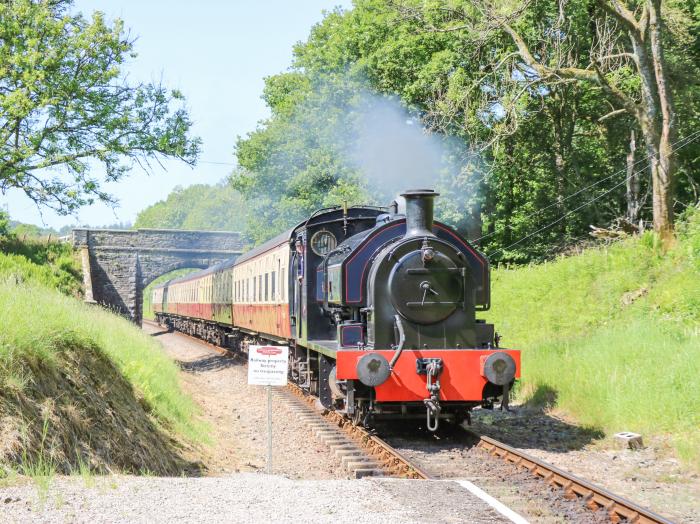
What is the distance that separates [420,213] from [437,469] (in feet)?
10.8

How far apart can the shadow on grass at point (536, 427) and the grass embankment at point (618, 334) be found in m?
0.12

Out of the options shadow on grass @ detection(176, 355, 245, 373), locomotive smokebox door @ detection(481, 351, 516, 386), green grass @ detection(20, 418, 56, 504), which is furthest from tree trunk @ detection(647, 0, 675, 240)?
green grass @ detection(20, 418, 56, 504)

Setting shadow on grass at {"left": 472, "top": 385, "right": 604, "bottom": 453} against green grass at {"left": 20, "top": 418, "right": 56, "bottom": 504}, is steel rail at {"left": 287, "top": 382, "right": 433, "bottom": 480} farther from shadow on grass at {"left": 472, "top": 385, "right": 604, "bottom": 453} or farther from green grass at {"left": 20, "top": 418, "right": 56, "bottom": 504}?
A: green grass at {"left": 20, "top": 418, "right": 56, "bottom": 504}

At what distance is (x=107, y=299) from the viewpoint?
42.2 m

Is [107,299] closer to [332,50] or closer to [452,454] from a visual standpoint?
[332,50]

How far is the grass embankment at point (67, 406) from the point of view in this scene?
22.6ft

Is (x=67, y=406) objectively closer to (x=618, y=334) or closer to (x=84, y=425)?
(x=84, y=425)

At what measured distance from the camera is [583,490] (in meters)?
7.25

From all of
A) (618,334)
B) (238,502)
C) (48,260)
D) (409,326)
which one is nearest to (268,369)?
(409,326)

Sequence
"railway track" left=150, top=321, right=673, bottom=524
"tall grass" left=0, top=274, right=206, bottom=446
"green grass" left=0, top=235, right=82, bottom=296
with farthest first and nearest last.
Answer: "green grass" left=0, top=235, right=82, bottom=296
"tall grass" left=0, top=274, right=206, bottom=446
"railway track" left=150, top=321, right=673, bottom=524

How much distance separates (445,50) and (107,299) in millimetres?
23957

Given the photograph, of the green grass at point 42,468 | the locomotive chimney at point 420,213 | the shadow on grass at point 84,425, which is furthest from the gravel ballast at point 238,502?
the locomotive chimney at point 420,213

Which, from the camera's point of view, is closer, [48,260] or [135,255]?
[48,260]

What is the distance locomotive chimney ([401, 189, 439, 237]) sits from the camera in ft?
33.8
